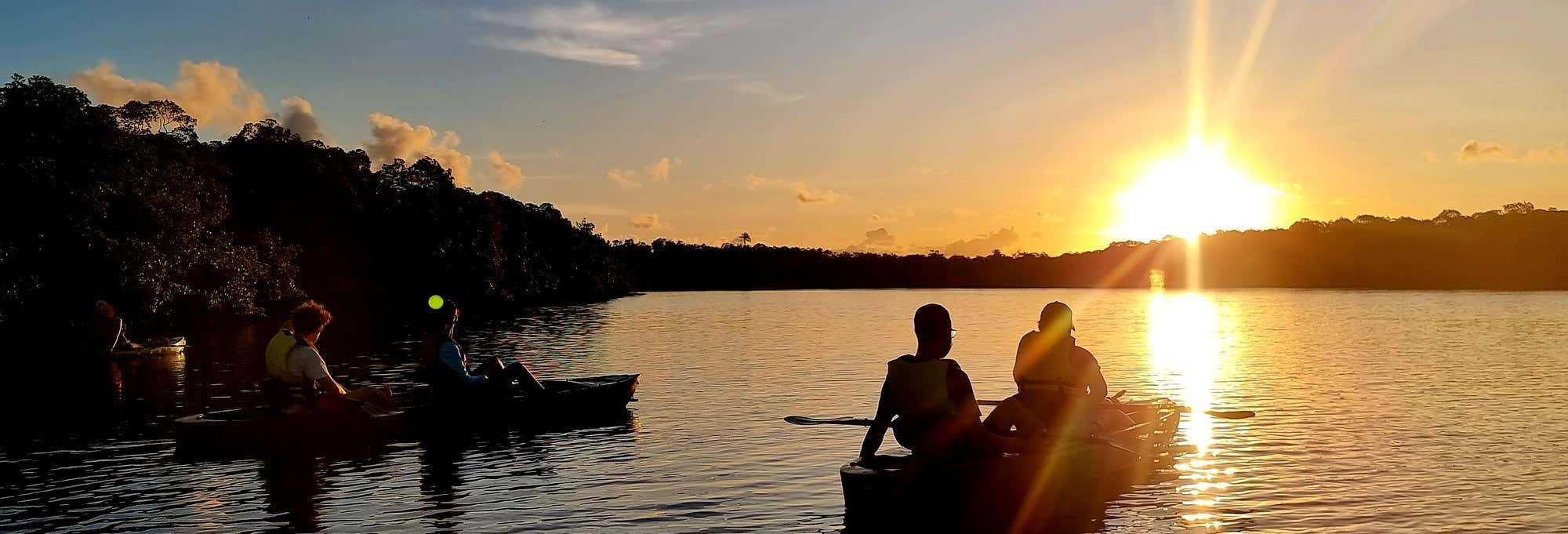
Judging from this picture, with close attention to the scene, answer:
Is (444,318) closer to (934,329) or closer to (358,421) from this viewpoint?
(358,421)

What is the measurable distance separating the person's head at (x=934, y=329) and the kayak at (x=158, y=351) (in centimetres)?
3801

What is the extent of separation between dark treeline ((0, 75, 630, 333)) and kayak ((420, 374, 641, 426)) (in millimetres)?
34955

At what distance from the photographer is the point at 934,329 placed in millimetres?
11578

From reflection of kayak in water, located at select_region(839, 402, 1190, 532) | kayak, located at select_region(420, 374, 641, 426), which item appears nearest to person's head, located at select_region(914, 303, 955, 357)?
reflection of kayak in water, located at select_region(839, 402, 1190, 532)

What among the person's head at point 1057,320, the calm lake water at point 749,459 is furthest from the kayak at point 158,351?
the person's head at point 1057,320

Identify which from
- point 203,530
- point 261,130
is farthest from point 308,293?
point 203,530

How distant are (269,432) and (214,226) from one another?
2165 inches

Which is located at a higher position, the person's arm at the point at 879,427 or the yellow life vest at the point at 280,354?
the yellow life vest at the point at 280,354

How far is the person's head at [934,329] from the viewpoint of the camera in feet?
37.9

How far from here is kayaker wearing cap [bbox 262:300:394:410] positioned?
62.4ft

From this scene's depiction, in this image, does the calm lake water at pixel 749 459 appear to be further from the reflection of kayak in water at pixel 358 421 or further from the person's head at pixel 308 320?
the person's head at pixel 308 320

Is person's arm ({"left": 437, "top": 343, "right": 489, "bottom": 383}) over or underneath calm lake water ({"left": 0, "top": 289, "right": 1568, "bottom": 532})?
over

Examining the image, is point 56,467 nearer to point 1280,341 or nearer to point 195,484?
point 195,484

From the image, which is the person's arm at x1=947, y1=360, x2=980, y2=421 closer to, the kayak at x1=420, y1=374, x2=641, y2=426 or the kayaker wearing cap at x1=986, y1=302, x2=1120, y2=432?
the kayaker wearing cap at x1=986, y1=302, x2=1120, y2=432
